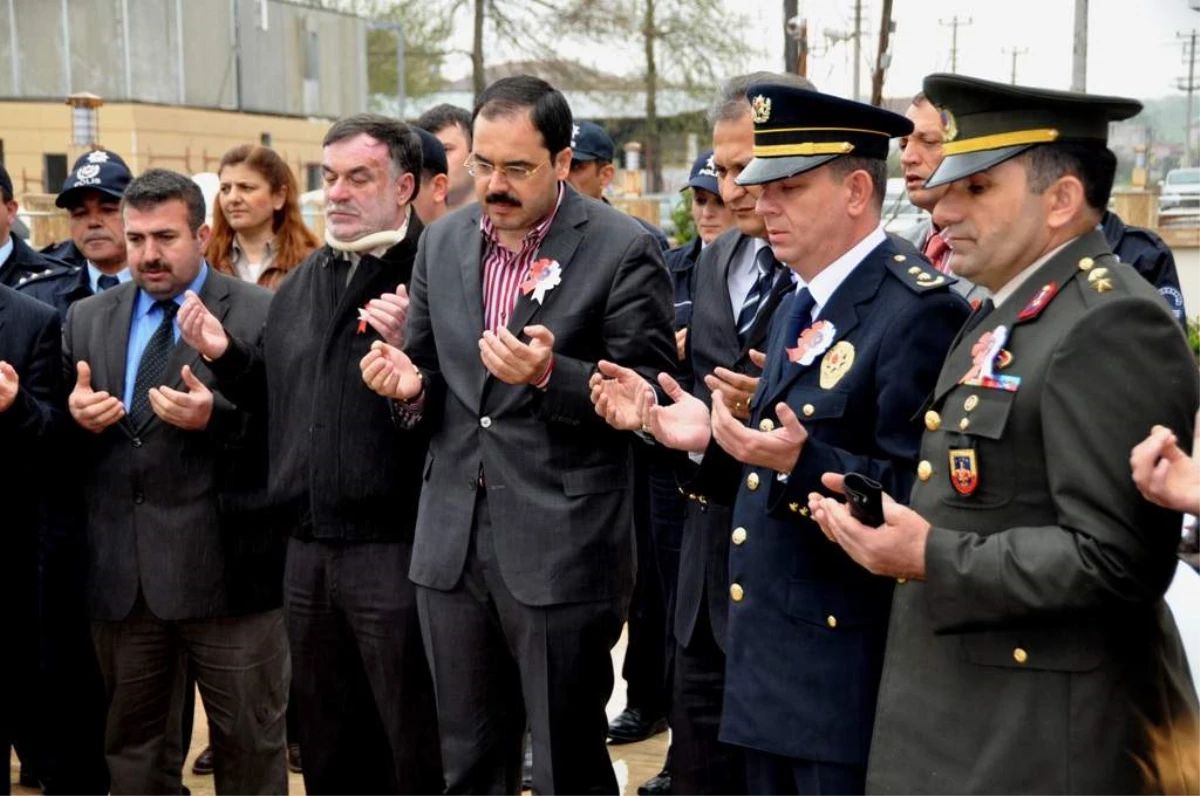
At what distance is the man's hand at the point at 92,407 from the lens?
4727 mm

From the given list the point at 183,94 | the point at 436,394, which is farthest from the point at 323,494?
the point at 183,94

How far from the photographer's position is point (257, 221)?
6469 millimetres

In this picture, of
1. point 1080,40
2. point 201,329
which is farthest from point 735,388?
point 1080,40

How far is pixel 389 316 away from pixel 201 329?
622mm

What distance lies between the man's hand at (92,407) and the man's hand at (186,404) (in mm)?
122

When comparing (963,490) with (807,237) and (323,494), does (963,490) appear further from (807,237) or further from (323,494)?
(323,494)

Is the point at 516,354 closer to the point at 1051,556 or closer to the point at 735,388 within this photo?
the point at 735,388

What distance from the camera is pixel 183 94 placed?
3559 cm

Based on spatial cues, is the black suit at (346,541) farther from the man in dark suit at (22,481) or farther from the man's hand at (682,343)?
the man's hand at (682,343)

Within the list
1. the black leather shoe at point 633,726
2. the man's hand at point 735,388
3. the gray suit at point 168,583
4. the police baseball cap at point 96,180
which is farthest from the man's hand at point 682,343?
the police baseball cap at point 96,180

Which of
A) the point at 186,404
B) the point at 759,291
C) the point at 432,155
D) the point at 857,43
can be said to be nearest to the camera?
the point at 759,291

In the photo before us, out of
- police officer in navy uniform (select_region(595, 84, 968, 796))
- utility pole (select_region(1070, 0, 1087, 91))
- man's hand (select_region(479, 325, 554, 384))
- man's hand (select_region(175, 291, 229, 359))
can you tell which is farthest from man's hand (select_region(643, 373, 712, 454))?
utility pole (select_region(1070, 0, 1087, 91))

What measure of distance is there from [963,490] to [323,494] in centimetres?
220

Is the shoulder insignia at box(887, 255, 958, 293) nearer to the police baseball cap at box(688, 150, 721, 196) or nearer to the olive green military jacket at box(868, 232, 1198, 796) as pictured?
the olive green military jacket at box(868, 232, 1198, 796)
